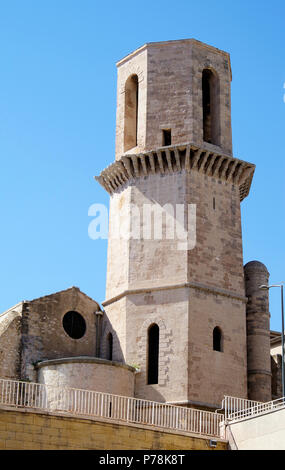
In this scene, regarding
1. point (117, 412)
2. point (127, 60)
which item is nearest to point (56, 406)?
point (117, 412)

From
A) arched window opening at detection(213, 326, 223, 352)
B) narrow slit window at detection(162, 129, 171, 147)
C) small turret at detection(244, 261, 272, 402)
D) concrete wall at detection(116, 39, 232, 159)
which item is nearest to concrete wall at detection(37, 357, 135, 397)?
arched window opening at detection(213, 326, 223, 352)

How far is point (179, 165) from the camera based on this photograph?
3234cm

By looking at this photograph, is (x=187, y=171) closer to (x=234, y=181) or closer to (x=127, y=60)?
(x=234, y=181)

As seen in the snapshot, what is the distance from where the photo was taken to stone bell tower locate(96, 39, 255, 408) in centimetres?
3025

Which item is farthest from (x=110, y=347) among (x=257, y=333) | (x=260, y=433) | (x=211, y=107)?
(x=211, y=107)

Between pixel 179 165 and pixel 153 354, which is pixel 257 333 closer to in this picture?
pixel 153 354

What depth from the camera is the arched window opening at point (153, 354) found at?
30.3m

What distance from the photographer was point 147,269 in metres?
31.6

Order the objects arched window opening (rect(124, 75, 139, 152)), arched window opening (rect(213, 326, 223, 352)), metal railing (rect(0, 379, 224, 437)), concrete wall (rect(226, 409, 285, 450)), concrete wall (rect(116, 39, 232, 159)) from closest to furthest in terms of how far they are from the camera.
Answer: concrete wall (rect(226, 409, 285, 450))
metal railing (rect(0, 379, 224, 437))
arched window opening (rect(213, 326, 223, 352))
concrete wall (rect(116, 39, 232, 159))
arched window opening (rect(124, 75, 139, 152))

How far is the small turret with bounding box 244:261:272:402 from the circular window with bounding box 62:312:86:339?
599 cm

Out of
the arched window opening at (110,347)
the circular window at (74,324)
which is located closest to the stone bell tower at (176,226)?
the arched window opening at (110,347)

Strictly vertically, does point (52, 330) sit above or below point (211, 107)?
below

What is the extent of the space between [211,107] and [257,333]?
29.3 feet

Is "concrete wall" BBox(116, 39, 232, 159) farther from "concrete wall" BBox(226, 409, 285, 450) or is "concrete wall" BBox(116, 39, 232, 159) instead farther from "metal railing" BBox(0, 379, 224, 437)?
"concrete wall" BBox(226, 409, 285, 450)
